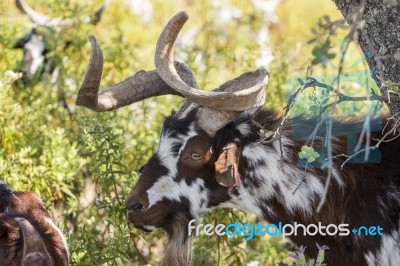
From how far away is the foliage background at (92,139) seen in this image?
8.07 meters

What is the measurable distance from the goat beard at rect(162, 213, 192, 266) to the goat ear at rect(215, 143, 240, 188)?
1.78ft

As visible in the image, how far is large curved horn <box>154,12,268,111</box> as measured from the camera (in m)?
6.72

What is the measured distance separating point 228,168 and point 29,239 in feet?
5.24

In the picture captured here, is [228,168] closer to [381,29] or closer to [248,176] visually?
[248,176]

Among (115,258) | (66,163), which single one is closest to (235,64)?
(66,163)

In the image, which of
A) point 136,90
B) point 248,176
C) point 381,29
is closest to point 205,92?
point 248,176

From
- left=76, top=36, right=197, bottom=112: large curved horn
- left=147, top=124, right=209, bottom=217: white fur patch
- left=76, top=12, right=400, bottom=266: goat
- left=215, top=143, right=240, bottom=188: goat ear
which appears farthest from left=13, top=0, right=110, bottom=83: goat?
left=215, top=143, right=240, bottom=188: goat ear

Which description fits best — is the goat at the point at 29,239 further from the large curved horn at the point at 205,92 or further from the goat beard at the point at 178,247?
the large curved horn at the point at 205,92

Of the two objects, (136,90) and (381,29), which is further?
(136,90)

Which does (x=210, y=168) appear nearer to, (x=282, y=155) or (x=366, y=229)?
(x=282, y=155)

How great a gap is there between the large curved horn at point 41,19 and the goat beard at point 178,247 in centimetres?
403

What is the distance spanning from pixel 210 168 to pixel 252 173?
0.29 metres

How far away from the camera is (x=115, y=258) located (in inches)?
302

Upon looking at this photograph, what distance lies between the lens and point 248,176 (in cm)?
706
